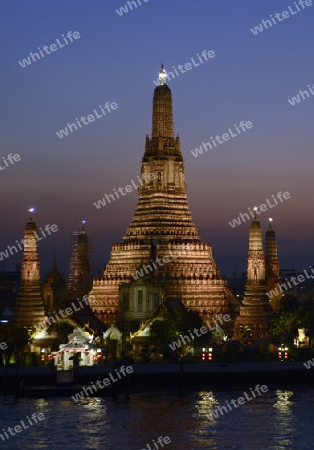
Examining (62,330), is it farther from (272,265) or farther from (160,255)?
(272,265)

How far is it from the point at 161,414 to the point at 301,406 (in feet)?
30.7

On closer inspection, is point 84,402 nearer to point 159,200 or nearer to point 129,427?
point 129,427

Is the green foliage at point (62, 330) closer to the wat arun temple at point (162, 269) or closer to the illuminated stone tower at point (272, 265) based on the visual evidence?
the wat arun temple at point (162, 269)

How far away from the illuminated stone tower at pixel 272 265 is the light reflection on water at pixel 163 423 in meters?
30.0

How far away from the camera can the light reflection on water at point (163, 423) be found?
56.5 metres

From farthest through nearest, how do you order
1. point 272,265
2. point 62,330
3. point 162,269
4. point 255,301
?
point 272,265
point 162,269
point 255,301
point 62,330

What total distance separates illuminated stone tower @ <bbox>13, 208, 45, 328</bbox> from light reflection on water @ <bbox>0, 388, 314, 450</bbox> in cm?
2001

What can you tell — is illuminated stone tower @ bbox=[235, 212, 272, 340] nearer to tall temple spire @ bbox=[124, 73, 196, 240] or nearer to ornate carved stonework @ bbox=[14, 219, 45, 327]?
tall temple spire @ bbox=[124, 73, 196, 240]

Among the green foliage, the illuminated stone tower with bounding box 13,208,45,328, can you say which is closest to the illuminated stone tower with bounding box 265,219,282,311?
the green foliage

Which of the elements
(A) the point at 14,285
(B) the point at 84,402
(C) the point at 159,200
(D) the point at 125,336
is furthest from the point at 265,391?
(A) the point at 14,285

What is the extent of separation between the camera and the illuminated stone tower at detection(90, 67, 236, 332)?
3765 inches

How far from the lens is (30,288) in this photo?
92438 mm

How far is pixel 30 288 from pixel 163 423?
33.2m

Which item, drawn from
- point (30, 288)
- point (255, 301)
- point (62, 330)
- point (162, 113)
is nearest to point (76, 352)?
point (62, 330)
